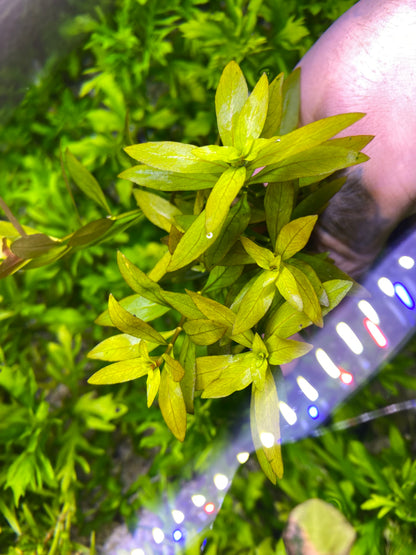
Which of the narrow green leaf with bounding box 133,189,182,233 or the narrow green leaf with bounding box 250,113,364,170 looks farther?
the narrow green leaf with bounding box 133,189,182,233

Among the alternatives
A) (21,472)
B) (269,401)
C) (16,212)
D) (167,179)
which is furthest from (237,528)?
(16,212)

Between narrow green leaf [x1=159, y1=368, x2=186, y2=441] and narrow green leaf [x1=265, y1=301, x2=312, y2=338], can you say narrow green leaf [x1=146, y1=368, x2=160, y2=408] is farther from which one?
narrow green leaf [x1=265, y1=301, x2=312, y2=338]

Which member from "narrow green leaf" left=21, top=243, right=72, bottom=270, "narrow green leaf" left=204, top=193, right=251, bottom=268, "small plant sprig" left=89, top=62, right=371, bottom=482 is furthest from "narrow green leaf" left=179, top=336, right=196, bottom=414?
"narrow green leaf" left=21, top=243, right=72, bottom=270

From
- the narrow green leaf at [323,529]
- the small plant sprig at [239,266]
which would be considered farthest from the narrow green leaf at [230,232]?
the narrow green leaf at [323,529]

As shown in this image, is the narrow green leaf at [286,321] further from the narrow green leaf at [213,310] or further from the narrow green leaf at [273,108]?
the narrow green leaf at [273,108]

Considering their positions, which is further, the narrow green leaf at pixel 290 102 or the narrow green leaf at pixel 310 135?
the narrow green leaf at pixel 290 102

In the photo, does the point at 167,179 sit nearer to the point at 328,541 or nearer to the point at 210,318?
the point at 210,318

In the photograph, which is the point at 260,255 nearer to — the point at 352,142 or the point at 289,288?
the point at 289,288
